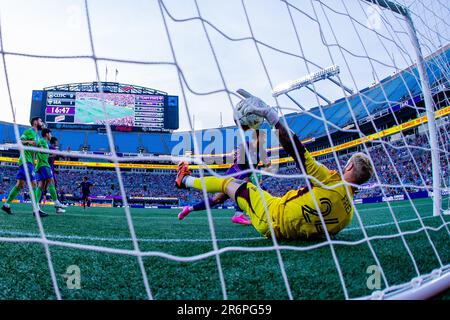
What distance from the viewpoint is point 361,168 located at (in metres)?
2.03

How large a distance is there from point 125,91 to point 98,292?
25.7 m

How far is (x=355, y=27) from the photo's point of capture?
2.60 m

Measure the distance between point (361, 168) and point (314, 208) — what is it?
0.36 meters

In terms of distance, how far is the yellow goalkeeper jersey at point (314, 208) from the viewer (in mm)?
2010

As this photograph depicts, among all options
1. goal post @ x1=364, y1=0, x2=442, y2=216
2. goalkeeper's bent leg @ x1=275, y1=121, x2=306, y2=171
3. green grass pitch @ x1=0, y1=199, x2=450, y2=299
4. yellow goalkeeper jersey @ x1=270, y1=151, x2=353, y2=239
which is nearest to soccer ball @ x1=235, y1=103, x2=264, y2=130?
goalkeeper's bent leg @ x1=275, y1=121, x2=306, y2=171

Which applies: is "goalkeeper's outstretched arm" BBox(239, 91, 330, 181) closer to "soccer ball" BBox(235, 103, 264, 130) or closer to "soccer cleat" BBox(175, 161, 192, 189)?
"soccer ball" BBox(235, 103, 264, 130)

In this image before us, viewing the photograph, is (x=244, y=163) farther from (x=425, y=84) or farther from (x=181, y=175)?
(x=425, y=84)

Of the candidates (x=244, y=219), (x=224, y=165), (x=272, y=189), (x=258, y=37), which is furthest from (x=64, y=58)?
(x=224, y=165)

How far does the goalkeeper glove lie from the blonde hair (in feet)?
1.80

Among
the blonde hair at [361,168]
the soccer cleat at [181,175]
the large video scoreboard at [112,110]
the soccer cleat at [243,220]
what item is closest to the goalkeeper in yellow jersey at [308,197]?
the blonde hair at [361,168]

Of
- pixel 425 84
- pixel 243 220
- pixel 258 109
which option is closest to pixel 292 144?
pixel 258 109

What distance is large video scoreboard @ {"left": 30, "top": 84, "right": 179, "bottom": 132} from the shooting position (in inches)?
957

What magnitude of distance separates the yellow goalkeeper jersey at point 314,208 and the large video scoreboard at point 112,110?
2304 cm

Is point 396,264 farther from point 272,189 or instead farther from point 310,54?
point 272,189
